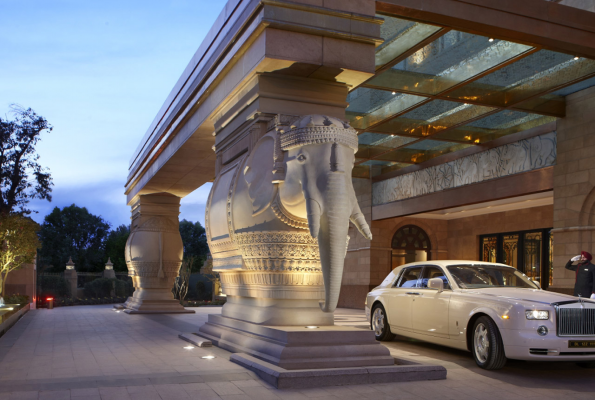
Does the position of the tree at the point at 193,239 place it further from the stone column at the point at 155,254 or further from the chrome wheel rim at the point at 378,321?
the chrome wheel rim at the point at 378,321

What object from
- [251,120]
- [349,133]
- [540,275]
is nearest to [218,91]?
[251,120]

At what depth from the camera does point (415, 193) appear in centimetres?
1931

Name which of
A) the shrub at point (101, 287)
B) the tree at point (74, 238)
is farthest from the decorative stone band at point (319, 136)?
the tree at point (74, 238)

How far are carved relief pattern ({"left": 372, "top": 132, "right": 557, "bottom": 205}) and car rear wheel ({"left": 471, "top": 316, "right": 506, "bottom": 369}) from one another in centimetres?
755

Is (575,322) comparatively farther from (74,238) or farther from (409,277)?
(74,238)

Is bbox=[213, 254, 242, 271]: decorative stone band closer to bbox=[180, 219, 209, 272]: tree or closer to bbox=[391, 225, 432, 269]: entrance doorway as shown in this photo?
bbox=[391, 225, 432, 269]: entrance doorway

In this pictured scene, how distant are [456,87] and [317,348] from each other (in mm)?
7683

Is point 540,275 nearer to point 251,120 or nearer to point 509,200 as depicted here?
point 509,200

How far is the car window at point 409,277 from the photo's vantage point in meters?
9.66

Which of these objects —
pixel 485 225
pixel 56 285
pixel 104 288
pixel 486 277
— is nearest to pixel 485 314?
pixel 486 277

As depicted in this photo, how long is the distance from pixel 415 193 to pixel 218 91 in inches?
444

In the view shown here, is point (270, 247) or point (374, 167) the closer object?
point (270, 247)

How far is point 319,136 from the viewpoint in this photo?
23.2ft

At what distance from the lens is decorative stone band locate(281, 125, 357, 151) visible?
7.07 meters
